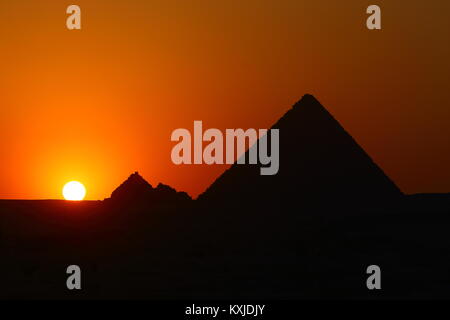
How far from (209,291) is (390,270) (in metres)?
7.47

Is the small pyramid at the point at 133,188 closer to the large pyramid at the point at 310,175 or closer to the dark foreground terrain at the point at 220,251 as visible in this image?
the large pyramid at the point at 310,175

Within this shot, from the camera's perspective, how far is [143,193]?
54.1 meters

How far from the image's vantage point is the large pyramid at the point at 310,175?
150 ft

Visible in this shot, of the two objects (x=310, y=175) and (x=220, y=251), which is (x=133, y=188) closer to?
(x=310, y=175)

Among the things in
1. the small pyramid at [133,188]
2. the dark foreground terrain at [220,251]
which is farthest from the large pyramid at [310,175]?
the small pyramid at [133,188]

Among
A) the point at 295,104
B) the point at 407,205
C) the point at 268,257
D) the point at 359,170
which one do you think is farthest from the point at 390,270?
the point at 295,104

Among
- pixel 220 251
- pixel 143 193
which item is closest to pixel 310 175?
pixel 220 251

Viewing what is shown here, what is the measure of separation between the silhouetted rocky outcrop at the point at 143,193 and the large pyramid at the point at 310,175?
451 cm

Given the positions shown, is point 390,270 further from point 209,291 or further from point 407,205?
point 407,205

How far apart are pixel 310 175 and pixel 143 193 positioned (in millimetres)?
12120

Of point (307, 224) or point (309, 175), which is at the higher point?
point (309, 175)

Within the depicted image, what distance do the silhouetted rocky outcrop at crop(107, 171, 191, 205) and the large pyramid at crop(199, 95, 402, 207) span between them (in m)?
4.51

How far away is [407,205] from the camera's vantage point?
4366 centimetres

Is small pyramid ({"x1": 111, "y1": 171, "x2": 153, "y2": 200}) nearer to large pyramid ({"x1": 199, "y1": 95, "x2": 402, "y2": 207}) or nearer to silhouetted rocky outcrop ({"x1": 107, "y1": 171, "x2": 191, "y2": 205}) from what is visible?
silhouetted rocky outcrop ({"x1": 107, "y1": 171, "x2": 191, "y2": 205})
